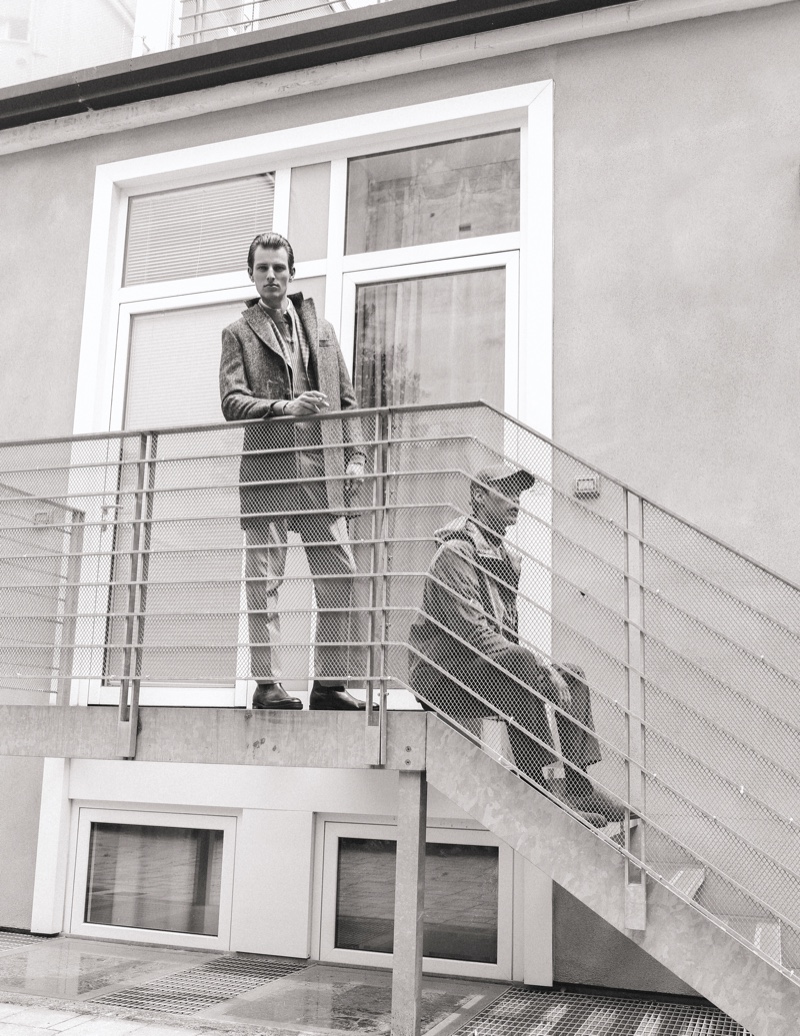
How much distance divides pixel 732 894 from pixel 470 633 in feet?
5.88

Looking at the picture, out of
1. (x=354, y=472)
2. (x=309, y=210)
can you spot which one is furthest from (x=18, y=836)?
(x=309, y=210)

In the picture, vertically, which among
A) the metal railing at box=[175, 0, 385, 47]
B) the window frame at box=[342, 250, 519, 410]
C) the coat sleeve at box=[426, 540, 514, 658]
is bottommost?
the coat sleeve at box=[426, 540, 514, 658]

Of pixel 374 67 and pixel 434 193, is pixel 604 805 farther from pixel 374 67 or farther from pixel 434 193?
pixel 374 67

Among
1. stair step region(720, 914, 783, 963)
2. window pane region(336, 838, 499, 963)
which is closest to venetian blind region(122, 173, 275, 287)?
window pane region(336, 838, 499, 963)

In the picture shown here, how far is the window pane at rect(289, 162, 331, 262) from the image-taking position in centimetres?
623

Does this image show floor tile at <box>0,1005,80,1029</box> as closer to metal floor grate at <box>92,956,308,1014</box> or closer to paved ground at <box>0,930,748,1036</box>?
paved ground at <box>0,930,748,1036</box>

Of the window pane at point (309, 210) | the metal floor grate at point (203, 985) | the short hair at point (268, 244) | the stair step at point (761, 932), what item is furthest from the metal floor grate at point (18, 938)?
the window pane at point (309, 210)

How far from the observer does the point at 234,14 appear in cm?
704

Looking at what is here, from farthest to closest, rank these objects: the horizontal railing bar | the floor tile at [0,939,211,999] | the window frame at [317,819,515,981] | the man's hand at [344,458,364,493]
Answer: the window frame at [317,819,515,981]
the floor tile at [0,939,211,999]
the man's hand at [344,458,364,493]
the horizontal railing bar

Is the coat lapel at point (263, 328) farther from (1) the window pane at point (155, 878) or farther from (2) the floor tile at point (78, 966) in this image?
(2) the floor tile at point (78, 966)

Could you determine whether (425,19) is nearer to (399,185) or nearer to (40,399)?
(399,185)

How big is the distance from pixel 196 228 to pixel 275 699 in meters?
3.42

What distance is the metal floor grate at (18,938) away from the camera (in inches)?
229

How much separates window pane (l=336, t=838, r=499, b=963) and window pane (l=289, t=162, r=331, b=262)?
319cm
